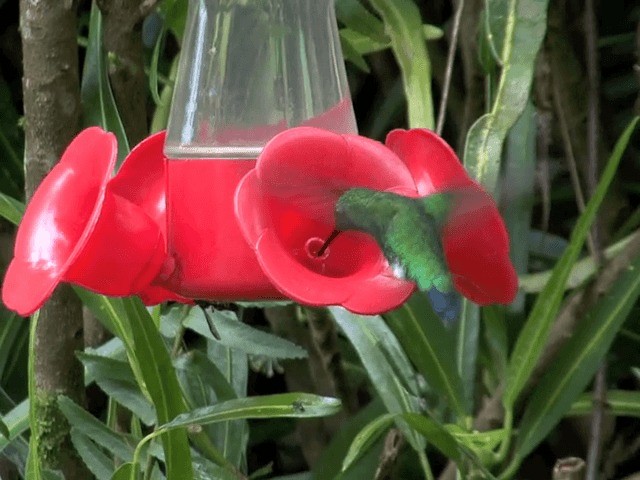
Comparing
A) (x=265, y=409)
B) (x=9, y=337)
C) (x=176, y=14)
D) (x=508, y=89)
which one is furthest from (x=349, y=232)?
(x=9, y=337)

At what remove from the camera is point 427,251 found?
0.73m

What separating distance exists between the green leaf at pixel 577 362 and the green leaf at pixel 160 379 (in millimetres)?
416

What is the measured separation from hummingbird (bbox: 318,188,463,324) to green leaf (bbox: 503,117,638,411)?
1.49 feet

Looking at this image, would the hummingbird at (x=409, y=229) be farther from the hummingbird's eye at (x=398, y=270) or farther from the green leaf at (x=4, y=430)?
the green leaf at (x=4, y=430)

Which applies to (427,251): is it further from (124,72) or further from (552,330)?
(552,330)

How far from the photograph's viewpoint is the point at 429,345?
1.22 m

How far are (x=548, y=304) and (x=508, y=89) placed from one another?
0.24 meters

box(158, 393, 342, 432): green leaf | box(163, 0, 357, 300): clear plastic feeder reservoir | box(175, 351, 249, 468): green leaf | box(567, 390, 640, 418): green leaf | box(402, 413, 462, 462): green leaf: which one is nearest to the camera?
box(163, 0, 357, 300): clear plastic feeder reservoir

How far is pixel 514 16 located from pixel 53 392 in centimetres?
59

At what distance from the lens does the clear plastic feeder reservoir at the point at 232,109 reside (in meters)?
0.77

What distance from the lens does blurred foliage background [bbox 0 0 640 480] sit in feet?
3.58

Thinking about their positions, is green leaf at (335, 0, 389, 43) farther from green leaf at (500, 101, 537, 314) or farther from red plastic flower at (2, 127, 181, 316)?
red plastic flower at (2, 127, 181, 316)

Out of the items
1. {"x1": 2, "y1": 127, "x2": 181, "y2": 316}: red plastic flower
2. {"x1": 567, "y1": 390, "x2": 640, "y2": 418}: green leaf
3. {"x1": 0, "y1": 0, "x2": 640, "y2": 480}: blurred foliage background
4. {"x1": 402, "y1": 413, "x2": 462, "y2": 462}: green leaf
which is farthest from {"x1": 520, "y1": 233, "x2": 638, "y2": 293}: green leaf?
{"x1": 2, "y1": 127, "x2": 181, "y2": 316}: red plastic flower

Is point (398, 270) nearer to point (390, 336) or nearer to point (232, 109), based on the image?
point (232, 109)
